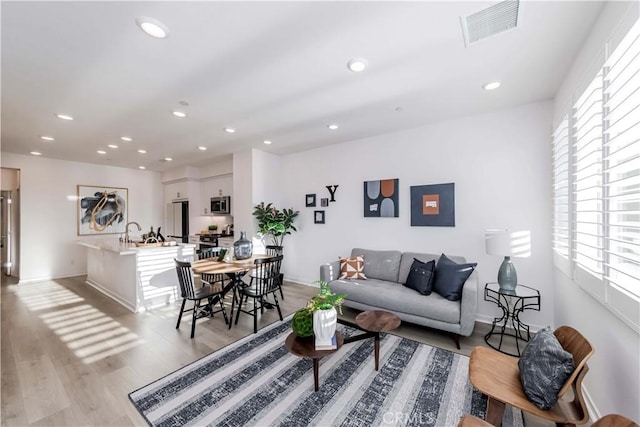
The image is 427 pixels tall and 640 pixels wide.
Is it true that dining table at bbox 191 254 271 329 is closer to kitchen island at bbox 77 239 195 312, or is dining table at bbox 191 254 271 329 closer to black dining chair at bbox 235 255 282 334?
black dining chair at bbox 235 255 282 334

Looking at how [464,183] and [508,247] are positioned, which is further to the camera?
[464,183]

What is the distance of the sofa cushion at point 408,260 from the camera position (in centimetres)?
360

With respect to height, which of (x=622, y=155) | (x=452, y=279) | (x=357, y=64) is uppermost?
(x=357, y=64)

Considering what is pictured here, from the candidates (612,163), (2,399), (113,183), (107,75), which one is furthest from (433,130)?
(113,183)

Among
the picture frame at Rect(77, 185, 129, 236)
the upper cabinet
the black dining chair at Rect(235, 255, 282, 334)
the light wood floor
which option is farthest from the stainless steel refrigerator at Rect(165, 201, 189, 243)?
the black dining chair at Rect(235, 255, 282, 334)

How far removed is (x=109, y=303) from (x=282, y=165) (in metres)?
3.94

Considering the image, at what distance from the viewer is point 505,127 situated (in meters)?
3.24

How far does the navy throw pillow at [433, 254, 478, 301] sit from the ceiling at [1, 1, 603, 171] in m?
1.96

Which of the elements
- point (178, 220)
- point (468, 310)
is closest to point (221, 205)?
point (178, 220)

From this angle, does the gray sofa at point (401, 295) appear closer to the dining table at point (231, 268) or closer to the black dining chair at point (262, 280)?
the black dining chair at point (262, 280)

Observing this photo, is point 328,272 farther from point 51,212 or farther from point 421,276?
point 51,212

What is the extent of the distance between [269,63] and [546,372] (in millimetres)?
2928

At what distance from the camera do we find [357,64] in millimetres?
2232

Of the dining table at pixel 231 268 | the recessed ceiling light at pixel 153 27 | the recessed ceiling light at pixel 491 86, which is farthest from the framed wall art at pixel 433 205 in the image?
the recessed ceiling light at pixel 153 27
